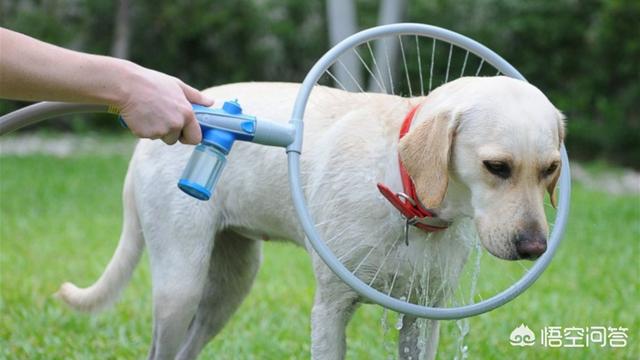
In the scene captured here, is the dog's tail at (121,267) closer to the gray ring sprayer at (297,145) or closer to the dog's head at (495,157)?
the gray ring sprayer at (297,145)

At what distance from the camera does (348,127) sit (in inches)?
152

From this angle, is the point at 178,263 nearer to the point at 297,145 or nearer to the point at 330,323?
the point at 330,323

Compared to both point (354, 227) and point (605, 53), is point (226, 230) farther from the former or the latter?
point (605, 53)

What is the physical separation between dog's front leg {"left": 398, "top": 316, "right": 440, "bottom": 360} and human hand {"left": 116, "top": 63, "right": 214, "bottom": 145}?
1.42 m

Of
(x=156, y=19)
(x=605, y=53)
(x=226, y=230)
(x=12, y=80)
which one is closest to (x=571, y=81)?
(x=605, y=53)

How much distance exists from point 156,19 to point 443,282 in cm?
1410

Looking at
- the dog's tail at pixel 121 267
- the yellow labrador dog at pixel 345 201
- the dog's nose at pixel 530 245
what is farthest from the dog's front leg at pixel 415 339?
the dog's tail at pixel 121 267

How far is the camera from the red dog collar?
3496mm

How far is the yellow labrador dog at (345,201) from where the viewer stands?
3.23 metres

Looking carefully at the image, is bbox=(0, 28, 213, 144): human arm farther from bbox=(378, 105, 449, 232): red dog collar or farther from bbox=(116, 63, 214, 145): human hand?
bbox=(378, 105, 449, 232): red dog collar

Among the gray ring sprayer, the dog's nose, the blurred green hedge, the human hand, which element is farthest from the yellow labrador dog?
the blurred green hedge

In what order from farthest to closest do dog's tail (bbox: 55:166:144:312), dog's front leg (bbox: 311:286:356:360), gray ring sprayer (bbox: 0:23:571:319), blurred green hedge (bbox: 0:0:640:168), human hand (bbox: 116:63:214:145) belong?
blurred green hedge (bbox: 0:0:640:168)
dog's tail (bbox: 55:166:144:312)
dog's front leg (bbox: 311:286:356:360)
gray ring sprayer (bbox: 0:23:571:319)
human hand (bbox: 116:63:214:145)

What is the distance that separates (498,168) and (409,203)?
0.39 m

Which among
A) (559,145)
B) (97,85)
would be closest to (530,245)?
(559,145)
